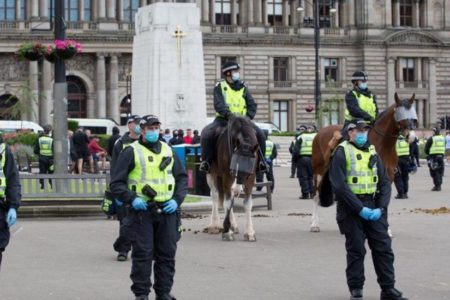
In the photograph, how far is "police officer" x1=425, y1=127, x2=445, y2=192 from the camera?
33.3 metres

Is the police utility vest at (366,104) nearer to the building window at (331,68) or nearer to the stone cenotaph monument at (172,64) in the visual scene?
the stone cenotaph monument at (172,64)

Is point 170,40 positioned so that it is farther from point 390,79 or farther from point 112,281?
point 390,79

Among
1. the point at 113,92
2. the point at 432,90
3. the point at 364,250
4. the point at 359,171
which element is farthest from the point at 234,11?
the point at 364,250

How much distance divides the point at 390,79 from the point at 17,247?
251ft

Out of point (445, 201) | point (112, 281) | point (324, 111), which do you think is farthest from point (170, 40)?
point (324, 111)

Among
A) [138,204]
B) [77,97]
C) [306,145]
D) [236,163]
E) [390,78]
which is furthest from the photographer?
[390,78]

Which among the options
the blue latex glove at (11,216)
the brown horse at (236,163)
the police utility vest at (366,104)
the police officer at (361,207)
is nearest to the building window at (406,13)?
the police utility vest at (366,104)

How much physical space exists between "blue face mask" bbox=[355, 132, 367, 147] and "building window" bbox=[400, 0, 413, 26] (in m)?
82.9

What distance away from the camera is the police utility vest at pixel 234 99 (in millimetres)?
18328

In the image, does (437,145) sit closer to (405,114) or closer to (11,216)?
(405,114)

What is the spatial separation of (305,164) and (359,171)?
17.9m

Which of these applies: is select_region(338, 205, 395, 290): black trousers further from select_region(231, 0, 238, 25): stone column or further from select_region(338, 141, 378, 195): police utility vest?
Answer: select_region(231, 0, 238, 25): stone column

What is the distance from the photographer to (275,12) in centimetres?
9138

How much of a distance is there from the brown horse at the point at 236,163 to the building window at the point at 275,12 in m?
73.5
